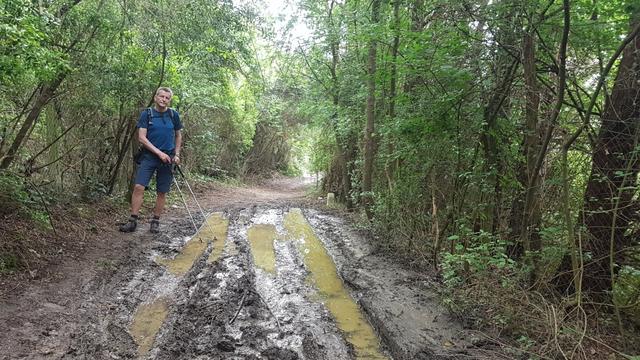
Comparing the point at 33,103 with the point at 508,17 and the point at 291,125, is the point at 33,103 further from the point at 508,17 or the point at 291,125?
the point at 291,125

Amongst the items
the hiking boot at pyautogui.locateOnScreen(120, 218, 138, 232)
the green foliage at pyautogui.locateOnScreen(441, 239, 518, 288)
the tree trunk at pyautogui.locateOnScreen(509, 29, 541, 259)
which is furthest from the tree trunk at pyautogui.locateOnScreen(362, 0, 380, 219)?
the hiking boot at pyautogui.locateOnScreen(120, 218, 138, 232)

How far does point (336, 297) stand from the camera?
432cm

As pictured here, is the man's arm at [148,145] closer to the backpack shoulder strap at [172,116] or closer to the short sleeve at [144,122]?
the short sleeve at [144,122]

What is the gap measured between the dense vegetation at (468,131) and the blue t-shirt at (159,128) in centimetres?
82

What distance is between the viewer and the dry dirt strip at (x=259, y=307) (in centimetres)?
318

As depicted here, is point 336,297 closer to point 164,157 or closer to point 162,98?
point 164,157

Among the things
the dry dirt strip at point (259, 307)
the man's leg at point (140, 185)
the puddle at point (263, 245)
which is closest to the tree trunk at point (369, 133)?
the puddle at point (263, 245)

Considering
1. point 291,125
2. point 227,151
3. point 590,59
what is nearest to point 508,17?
point 590,59

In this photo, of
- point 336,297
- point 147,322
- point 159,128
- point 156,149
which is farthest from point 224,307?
point 159,128

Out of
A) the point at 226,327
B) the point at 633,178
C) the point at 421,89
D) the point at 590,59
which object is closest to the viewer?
the point at 226,327

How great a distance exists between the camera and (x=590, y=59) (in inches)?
190

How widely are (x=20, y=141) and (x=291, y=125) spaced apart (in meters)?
16.4

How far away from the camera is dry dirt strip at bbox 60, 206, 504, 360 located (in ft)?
10.4

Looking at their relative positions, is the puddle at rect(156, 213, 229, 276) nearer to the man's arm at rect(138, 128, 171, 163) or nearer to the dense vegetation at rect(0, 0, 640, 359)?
the man's arm at rect(138, 128, 171, 163)
